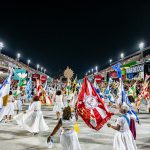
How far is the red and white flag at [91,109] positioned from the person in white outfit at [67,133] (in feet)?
4.54

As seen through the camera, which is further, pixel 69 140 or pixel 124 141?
pixel 124 141

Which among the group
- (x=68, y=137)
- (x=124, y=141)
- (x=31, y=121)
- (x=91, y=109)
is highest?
(x=91, y=109)

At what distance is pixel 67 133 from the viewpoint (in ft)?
22.6

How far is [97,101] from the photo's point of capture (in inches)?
338

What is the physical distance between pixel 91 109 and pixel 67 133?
1.68m

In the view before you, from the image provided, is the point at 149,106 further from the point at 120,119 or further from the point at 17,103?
the point at 120,119

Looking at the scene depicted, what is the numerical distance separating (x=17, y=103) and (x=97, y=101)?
545 inches

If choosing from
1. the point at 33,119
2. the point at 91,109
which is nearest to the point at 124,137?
the point at 91,109

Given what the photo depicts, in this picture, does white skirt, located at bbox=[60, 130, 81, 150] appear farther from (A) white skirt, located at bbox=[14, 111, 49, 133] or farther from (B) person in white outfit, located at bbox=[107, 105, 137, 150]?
(A) white skirt, located at bbox=[14, 111, 49, 133]

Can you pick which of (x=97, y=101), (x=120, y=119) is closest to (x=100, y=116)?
(x=97, y=101)

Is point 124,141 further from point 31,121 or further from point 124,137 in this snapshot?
point 31,121

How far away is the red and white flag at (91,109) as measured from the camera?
326 inches

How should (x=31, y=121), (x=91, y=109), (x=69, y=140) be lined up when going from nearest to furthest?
1. (x=69, y=140)
2. (x=91, y=109)
3. (x=31, y=121)

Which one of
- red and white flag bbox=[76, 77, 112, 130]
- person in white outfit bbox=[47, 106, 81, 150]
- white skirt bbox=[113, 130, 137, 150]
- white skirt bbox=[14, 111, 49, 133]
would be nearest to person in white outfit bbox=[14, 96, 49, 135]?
white skirt bbox=[14, 111, 49, 133]
